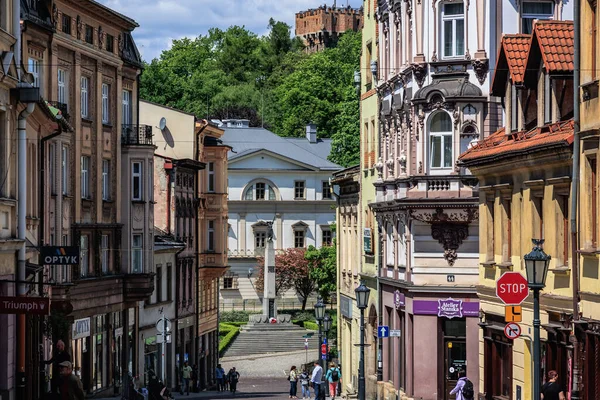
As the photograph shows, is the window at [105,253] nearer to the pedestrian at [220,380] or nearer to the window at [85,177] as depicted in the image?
the window at [85,177]

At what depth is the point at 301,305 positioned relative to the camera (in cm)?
11481

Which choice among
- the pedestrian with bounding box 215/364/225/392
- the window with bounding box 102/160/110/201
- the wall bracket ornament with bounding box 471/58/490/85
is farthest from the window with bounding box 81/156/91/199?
the pedestrian with bounding box 215/364/225/392

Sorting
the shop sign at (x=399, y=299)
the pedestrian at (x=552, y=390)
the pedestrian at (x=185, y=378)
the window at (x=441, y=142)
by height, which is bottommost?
the pedestrian at (x=185, y=378)

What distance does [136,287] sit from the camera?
54250 mm

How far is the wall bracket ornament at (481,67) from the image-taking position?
44844 millimetres

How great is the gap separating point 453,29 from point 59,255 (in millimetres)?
16507

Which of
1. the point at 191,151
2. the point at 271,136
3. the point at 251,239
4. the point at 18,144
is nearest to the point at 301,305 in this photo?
the point at 251,239

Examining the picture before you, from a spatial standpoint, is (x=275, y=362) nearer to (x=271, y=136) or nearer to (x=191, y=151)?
(x=191, y=151)

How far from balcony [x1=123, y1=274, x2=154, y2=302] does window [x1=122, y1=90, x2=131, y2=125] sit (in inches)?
216

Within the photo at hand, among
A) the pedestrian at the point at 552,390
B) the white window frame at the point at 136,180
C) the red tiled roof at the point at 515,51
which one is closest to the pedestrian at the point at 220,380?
the white window frame at the point at 136,180

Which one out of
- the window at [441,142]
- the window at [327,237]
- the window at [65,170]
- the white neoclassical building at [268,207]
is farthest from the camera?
the window at [327,237]

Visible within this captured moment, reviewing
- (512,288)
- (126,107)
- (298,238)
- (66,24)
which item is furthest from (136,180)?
(298,238)

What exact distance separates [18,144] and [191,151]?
144ft

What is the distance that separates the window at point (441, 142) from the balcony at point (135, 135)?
508 inches
